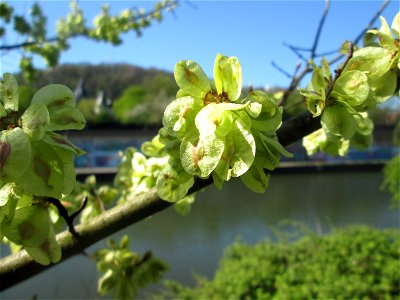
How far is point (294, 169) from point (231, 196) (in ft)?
13.7

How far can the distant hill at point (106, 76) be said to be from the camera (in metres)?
11.1

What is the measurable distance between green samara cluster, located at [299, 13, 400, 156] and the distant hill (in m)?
8.79

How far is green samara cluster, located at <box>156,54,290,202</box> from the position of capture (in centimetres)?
37

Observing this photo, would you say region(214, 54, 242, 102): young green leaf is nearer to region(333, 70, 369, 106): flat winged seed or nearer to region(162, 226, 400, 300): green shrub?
region(333, 70, 369, 106): flat winged seed

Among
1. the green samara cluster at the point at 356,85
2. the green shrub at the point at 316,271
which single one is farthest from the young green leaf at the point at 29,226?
the green shrub at the point at 316,271

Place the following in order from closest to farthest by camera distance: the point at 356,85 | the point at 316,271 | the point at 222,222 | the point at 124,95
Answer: the point at 356,85, the point at 316,271, the point at 222,222, the point at 124,95

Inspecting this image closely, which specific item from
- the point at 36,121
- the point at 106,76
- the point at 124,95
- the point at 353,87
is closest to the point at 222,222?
the point at 353,87

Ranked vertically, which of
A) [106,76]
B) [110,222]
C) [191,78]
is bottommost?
[106,76]

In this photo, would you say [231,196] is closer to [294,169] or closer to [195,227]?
[195,227]

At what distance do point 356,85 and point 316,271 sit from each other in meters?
2.61

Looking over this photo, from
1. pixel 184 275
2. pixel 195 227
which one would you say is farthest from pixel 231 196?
pixel 184 275

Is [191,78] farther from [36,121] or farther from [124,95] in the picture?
[124,95]

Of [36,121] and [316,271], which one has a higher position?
[36,121]

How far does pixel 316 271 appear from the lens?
2834 mm
